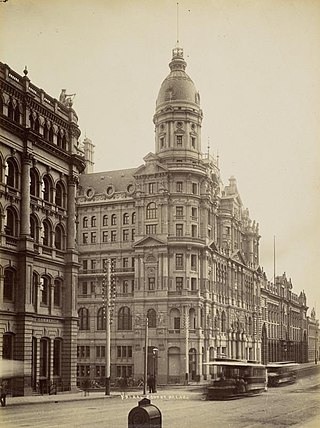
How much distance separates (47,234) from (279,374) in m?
9.53

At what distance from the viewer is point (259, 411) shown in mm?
17344

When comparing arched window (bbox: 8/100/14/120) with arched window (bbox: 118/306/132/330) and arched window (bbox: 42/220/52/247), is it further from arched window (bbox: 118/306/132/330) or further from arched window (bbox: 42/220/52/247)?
arched window (bbox: 118/306/132/330)

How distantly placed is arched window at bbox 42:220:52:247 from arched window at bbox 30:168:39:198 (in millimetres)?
1378

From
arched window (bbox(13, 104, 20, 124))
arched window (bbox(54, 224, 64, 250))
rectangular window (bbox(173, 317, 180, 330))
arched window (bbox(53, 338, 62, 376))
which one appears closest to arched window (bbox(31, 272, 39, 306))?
arched window (bbox(54, 224, 64, 250))

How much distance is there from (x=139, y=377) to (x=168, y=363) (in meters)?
2.62

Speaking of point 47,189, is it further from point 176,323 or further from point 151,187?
point 176,323

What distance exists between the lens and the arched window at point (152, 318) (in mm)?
40459

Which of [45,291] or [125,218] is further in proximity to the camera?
[125,218]

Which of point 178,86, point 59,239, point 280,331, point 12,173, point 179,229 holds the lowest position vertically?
point 280,331

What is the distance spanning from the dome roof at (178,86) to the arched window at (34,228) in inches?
232

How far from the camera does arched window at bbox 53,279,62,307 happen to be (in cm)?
2745

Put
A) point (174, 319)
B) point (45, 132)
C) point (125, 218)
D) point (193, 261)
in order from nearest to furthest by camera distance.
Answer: point (45, 132), point (193, 261), point (174, 319), point (125, 218)

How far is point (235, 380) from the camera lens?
22.0 m

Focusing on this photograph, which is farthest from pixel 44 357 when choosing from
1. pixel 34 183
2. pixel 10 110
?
pixel 10 110
